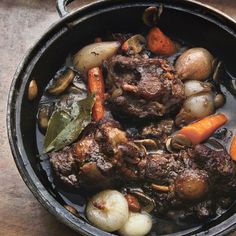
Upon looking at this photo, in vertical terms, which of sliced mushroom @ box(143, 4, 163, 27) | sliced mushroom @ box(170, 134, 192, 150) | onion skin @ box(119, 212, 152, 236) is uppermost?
sliced mushroom @ box(143, 4, 163, 27)

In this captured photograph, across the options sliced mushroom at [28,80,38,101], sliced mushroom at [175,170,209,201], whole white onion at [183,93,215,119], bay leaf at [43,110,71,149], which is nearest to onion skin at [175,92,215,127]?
whole white onion at [183,93,215,119]

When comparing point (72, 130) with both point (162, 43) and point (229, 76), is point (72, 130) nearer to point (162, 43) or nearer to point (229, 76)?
point (162, 43)

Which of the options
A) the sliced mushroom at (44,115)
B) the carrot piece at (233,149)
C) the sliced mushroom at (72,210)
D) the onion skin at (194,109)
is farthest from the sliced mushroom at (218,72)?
the sliced mushroom at (72,210)

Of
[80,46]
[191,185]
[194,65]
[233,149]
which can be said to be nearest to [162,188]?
[191,185]

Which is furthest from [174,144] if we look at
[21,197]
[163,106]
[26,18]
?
[26,18]

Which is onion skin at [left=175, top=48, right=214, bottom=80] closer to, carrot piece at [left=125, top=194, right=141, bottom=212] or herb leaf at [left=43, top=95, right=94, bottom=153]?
herb leaf at [left=43, top=95, right=94, bottom=153]

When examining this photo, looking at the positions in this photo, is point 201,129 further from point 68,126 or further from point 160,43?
point 68,126
